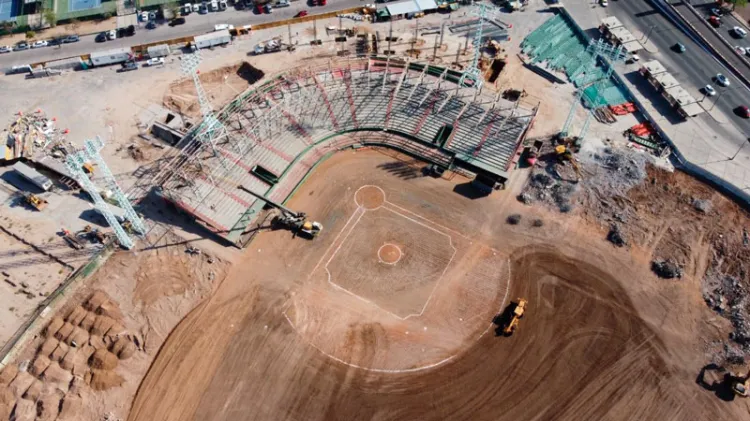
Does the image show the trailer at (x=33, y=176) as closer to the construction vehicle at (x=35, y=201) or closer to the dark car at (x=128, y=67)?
the construction vehicle at (x=35, y=201)

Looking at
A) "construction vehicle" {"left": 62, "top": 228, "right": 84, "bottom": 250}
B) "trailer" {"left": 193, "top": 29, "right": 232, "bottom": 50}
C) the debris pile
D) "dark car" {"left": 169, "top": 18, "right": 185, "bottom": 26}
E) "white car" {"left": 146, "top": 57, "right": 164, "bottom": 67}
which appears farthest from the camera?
"dark car" {"left": 169, "top": 18, "right": 185, "bottom": 26}

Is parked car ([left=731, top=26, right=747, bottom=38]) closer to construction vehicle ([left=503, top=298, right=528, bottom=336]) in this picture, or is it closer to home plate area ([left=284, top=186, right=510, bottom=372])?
home plate area ([left=284, top=186, right=510, bottom=372])

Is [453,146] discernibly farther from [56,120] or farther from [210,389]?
[56,120]

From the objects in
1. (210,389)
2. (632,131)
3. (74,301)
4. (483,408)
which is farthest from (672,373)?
(74,301)

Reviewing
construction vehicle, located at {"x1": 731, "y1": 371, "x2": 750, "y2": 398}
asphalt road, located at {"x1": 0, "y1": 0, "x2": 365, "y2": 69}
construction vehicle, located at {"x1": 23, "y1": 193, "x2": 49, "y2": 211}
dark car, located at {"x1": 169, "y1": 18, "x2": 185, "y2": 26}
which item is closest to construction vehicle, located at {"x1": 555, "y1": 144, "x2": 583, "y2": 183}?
construction vehicle, located at {"x1": 731, "y1": 371, "x2": 750, "y2": 398}

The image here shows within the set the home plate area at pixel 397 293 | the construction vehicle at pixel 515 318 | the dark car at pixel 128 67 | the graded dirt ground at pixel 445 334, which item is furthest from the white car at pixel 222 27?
the construction vehicle at pixel 515 318
